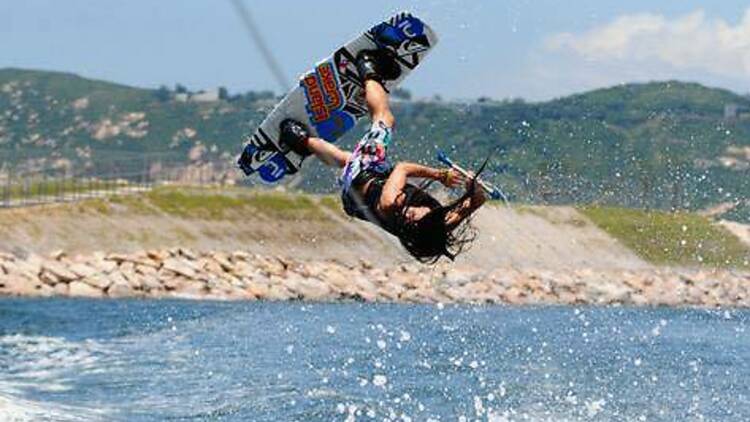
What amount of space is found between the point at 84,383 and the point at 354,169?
9451 mm

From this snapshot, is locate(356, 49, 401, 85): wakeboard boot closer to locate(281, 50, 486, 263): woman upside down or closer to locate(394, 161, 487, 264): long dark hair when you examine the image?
locate(281, 50, 486, 263): woman upside down

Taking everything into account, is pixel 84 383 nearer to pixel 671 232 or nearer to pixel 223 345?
pixel 223 345

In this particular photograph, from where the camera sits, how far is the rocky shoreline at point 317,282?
4925 cm

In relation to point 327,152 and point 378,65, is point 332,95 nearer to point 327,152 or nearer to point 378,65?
point 378,65

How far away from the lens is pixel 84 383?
24297 millimetres

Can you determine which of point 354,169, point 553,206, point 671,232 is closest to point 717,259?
point 671,232

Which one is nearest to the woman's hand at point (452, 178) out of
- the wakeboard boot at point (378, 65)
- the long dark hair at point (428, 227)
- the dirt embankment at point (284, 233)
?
the long dark hair at point (428, 227)

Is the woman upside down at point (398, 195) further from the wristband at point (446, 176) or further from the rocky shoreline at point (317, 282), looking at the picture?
the rocky shoreline at point (317, 282)

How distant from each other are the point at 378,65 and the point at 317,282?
35612mm

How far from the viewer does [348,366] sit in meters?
26.5

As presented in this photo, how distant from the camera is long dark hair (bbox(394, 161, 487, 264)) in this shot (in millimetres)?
15758

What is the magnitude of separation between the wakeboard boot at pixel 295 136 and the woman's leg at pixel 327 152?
0.26 ft

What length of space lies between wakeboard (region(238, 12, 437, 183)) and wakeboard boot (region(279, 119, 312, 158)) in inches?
3.5

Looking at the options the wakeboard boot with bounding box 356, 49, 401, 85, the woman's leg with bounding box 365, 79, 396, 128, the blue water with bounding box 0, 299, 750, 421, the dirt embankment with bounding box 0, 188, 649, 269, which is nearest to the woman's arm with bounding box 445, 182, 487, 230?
the woman's leg with bounding box 365, 79, 396, 128
